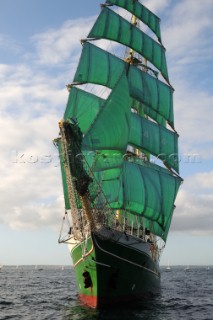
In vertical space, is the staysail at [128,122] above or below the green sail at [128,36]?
below

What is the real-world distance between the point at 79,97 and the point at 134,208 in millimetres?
12253

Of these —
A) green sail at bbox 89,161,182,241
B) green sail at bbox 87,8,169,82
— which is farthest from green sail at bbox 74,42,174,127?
green sail at bbox 89,161,182,241

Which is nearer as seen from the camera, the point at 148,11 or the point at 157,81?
the point at 157,81

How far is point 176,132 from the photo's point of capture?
48.2 m

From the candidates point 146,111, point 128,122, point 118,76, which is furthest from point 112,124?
point 146,111

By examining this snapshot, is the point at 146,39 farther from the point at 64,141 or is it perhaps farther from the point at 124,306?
the point at 124,306

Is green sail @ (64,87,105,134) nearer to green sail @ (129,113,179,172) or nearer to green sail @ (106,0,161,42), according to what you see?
green sail @ (129,113,179,172)

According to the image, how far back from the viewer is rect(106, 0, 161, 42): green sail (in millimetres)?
49344

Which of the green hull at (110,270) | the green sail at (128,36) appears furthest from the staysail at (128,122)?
the green hull at (110,270)

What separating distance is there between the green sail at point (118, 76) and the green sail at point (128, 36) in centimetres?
291

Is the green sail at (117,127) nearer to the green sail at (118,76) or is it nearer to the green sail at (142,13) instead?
the green sail at (118,76)

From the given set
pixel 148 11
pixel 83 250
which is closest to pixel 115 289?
pixel 83 250

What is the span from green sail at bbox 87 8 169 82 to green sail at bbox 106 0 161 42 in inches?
102

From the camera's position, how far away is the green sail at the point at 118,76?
39594mm
